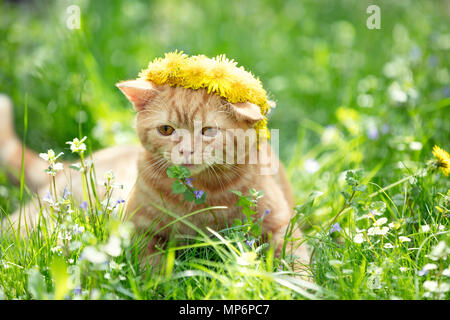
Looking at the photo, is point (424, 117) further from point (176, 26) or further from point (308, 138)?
point (176, 26)

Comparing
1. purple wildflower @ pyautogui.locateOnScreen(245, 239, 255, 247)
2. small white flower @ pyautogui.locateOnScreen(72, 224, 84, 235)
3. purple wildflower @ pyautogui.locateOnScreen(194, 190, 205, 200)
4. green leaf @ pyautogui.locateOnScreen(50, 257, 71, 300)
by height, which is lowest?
green leaf @ pyautogui.locateOnScreen(50, 257, 71, 300)

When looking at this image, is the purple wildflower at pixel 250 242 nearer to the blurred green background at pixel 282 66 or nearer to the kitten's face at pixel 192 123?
the kitten's face at pixel 192 123

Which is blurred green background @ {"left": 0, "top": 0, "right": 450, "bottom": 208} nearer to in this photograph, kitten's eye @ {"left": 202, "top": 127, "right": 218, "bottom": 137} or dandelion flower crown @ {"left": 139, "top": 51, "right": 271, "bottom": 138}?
dandelion flower crown @ {"left": 139, "top": 51, "right": 271, "bottom": 138}

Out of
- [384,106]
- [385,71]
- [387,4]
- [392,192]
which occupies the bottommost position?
[392,192]

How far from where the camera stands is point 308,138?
3240mm

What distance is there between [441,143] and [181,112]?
162 cm

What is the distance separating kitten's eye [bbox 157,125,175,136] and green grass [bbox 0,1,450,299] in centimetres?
36

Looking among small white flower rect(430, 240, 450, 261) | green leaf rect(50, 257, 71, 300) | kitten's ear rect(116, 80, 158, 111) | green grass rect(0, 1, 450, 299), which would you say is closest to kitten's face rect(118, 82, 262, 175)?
kitten's ear rect(116, 80, 158, 111)

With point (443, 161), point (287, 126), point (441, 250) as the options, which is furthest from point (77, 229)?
point (287, 126)

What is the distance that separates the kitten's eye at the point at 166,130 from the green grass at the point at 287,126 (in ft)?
1.17

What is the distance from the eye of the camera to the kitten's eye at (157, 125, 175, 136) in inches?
66.8

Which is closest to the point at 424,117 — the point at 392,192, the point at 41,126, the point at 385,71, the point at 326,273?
the point at 385,71

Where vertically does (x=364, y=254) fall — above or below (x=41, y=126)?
below

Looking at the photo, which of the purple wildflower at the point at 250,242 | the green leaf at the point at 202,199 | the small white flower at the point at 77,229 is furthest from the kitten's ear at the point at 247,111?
the small white flower at the point at 77,229
